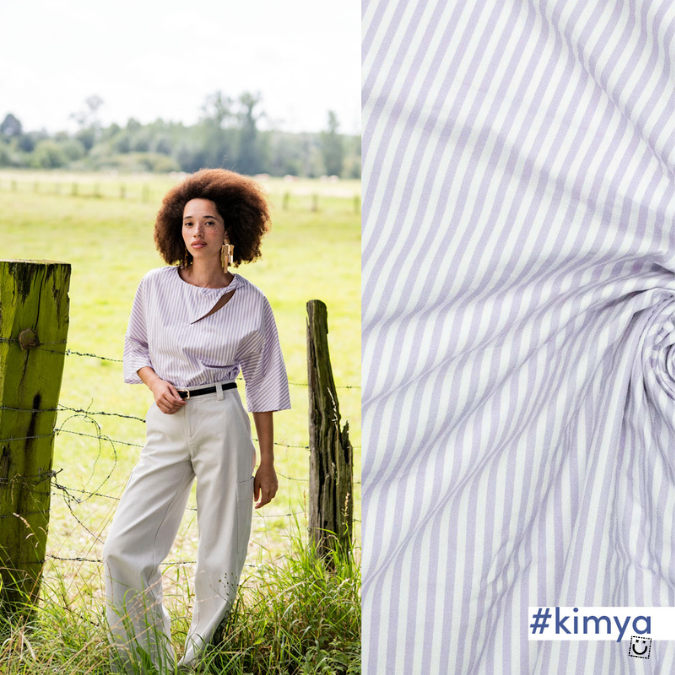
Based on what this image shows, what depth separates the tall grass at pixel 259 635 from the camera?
2.19 m

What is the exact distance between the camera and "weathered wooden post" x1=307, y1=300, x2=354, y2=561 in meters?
2.76

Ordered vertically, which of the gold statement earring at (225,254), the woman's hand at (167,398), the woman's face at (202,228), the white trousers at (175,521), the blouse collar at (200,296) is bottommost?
the white trousers at (175,521)

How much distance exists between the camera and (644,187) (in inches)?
48.1

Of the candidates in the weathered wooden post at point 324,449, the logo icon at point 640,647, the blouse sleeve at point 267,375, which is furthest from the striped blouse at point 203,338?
the logo icon at point 640,647

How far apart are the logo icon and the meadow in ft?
3.93

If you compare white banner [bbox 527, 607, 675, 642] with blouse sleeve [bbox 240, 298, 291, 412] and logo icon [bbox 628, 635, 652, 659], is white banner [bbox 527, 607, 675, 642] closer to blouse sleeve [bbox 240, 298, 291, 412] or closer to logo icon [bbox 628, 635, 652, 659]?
logo icon [bbox 628, 635, 652, 659]

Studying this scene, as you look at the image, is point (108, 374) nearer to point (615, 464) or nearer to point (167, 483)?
point (167, 483)

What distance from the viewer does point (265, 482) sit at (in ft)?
7.61

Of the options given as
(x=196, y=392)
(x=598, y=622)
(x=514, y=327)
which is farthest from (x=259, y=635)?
(x=514, y=327)

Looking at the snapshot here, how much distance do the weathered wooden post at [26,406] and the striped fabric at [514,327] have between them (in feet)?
5.69

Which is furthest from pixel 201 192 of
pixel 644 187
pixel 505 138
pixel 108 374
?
pixel 108 374

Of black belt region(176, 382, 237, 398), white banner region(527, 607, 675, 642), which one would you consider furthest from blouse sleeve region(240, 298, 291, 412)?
white banner region(527, 607, 675, 642)

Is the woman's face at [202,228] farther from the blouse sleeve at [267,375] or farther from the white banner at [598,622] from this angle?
the white banner at [598,622]

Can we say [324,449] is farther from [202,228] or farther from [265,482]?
[202,228]
